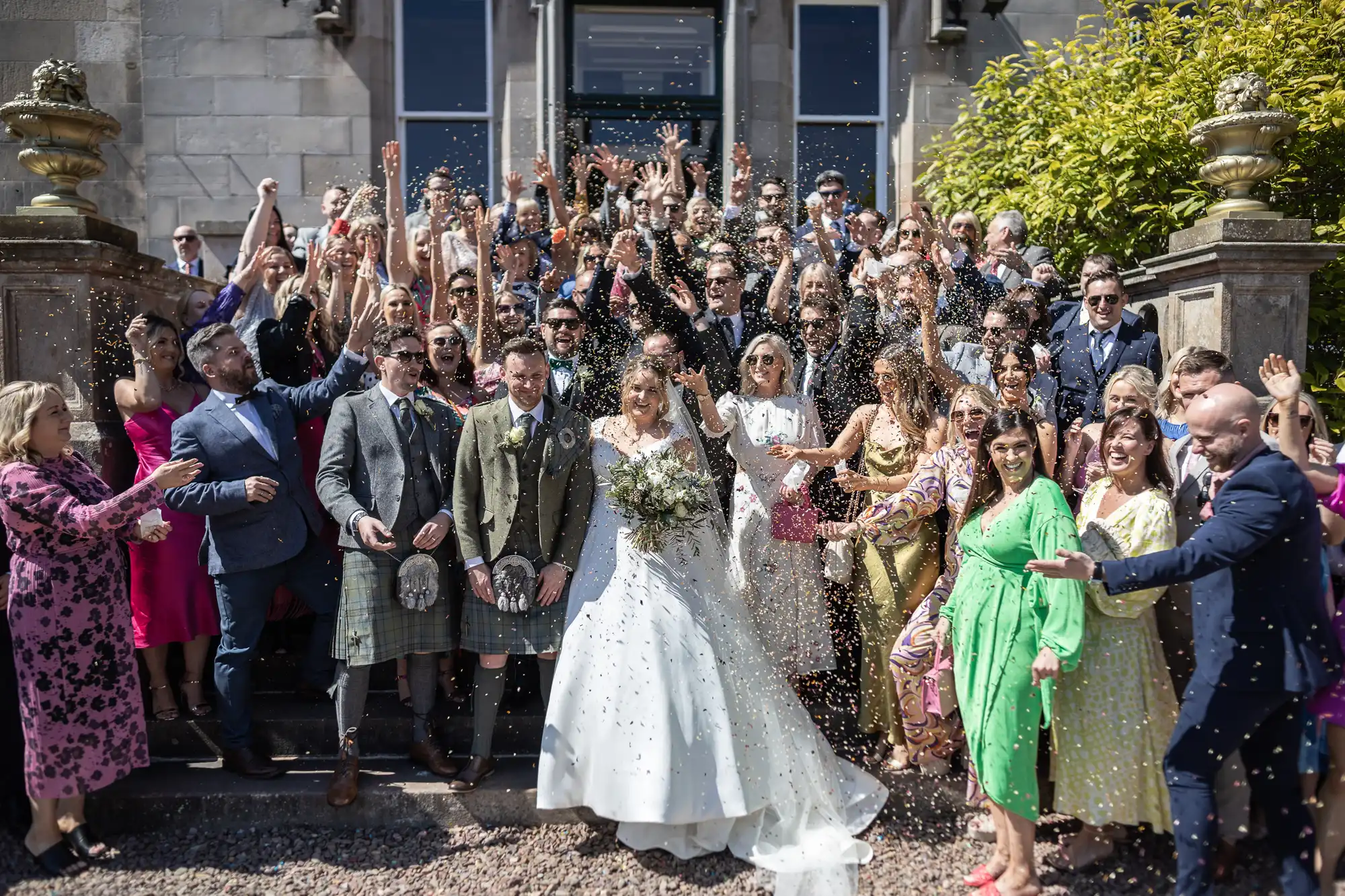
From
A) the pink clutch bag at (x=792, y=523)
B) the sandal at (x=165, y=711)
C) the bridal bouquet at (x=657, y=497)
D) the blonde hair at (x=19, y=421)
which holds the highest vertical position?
the blonde hair at (x=19, y=421)

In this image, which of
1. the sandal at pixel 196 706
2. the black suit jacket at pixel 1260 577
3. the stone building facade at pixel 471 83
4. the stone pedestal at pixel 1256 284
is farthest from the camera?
the stone building facade at pixel 471 83

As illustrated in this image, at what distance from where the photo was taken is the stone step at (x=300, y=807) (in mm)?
4703

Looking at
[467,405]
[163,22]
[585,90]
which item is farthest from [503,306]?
[163,22]

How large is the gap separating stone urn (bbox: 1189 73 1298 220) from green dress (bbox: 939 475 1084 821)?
114 inches

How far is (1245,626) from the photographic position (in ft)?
12.2

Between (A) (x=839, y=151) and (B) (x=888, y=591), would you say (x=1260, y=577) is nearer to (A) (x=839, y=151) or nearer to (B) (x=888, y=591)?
(B) (x=888, y=591)

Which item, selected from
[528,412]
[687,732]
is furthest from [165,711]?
[687,732]

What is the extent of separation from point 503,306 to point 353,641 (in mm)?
2423

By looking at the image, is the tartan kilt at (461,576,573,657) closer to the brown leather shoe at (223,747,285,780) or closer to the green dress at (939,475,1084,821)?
the brown leather shoe at (223,747,285,780)

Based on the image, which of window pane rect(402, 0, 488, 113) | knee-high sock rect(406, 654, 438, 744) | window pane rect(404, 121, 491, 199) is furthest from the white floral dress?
window pane rect(402, 0, 488, 113)

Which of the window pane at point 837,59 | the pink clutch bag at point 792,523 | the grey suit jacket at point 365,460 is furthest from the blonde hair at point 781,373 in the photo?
the window pane at point 837,59

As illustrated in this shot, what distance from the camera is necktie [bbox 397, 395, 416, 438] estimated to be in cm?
487

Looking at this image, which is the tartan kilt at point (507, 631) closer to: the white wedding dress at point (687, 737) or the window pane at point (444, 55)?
the white wedding dress at point (687, 737)

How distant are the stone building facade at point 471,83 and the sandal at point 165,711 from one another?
6.83m
